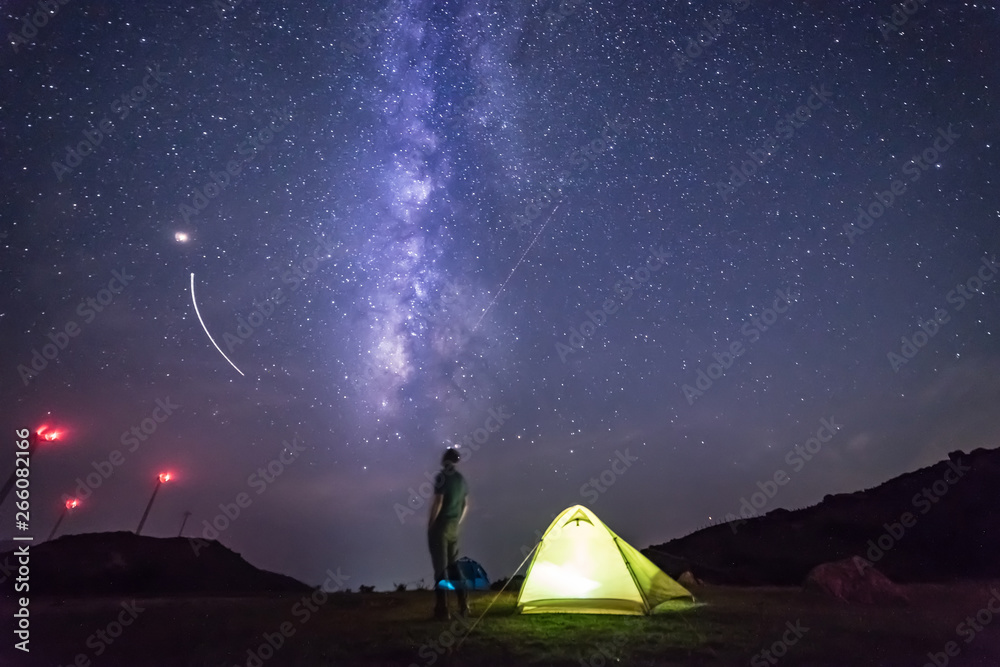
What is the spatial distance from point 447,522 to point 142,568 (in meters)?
17.0

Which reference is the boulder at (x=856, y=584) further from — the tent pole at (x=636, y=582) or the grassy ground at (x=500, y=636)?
the tent pole at (x=636, y=582)

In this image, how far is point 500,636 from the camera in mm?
6309

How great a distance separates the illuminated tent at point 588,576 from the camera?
8094mm

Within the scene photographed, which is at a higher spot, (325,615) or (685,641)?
(325,615)

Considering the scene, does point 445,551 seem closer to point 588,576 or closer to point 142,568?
point 588,576

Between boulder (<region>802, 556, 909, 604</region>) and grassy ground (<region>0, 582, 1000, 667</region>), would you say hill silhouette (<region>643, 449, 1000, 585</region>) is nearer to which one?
boulder (<region>802, 556, 909, 604</region>)

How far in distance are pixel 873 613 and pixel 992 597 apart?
4.19 metres

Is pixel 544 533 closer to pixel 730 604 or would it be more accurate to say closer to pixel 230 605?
pixel 730 604

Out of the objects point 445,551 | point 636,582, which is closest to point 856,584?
point 636,582

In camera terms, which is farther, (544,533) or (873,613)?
(544,533)

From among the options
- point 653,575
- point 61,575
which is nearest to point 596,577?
point 653,575

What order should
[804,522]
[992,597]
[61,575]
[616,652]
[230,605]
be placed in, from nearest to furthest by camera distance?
[616,652], [230,605], [992,597], [61,575], [804,522]

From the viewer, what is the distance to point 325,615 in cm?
798

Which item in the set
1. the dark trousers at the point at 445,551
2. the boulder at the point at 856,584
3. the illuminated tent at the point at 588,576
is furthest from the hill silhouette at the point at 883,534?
the dark trousers at the point at 445,551
